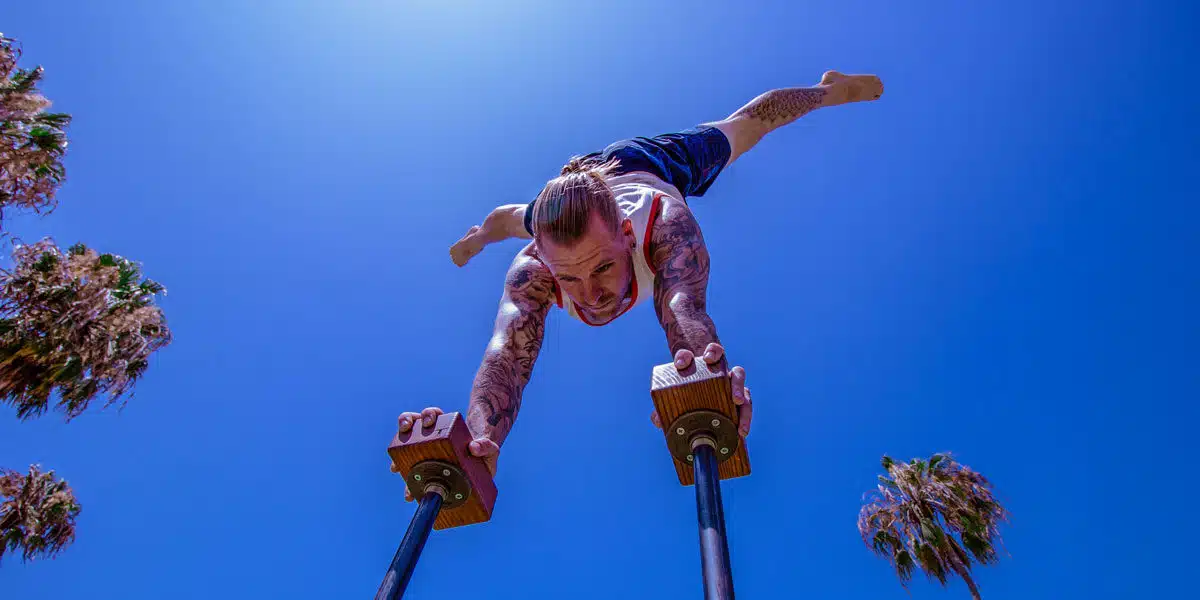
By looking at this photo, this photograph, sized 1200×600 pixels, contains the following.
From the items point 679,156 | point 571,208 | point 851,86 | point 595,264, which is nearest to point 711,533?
point 595,264

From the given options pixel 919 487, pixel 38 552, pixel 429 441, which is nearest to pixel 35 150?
pixel 38 552

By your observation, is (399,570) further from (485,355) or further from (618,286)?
(618,286)

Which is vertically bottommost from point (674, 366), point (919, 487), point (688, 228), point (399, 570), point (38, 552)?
point (399, 570)

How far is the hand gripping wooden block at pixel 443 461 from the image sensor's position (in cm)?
221

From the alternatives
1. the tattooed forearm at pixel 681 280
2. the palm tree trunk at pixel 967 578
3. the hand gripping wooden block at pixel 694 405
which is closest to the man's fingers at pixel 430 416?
the hand gripping wooden block at pixel 694 405

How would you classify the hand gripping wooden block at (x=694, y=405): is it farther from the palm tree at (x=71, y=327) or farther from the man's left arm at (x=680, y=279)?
the palm tree at (x=71, y=327)

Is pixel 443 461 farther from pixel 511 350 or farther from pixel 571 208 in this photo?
pixel 571 208

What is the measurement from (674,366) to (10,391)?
40.0ft

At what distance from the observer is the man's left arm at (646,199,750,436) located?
302 centimetres

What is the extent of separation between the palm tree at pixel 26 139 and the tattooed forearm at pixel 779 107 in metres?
11.8

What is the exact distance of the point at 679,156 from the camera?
554 cm

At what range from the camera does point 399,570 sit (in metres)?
1.82

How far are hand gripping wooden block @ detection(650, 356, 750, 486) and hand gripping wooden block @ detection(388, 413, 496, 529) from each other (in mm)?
684

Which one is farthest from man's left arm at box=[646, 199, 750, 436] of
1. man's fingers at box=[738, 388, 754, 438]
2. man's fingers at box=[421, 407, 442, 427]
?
man's fingers at box=[421, 407, 442, 427]
